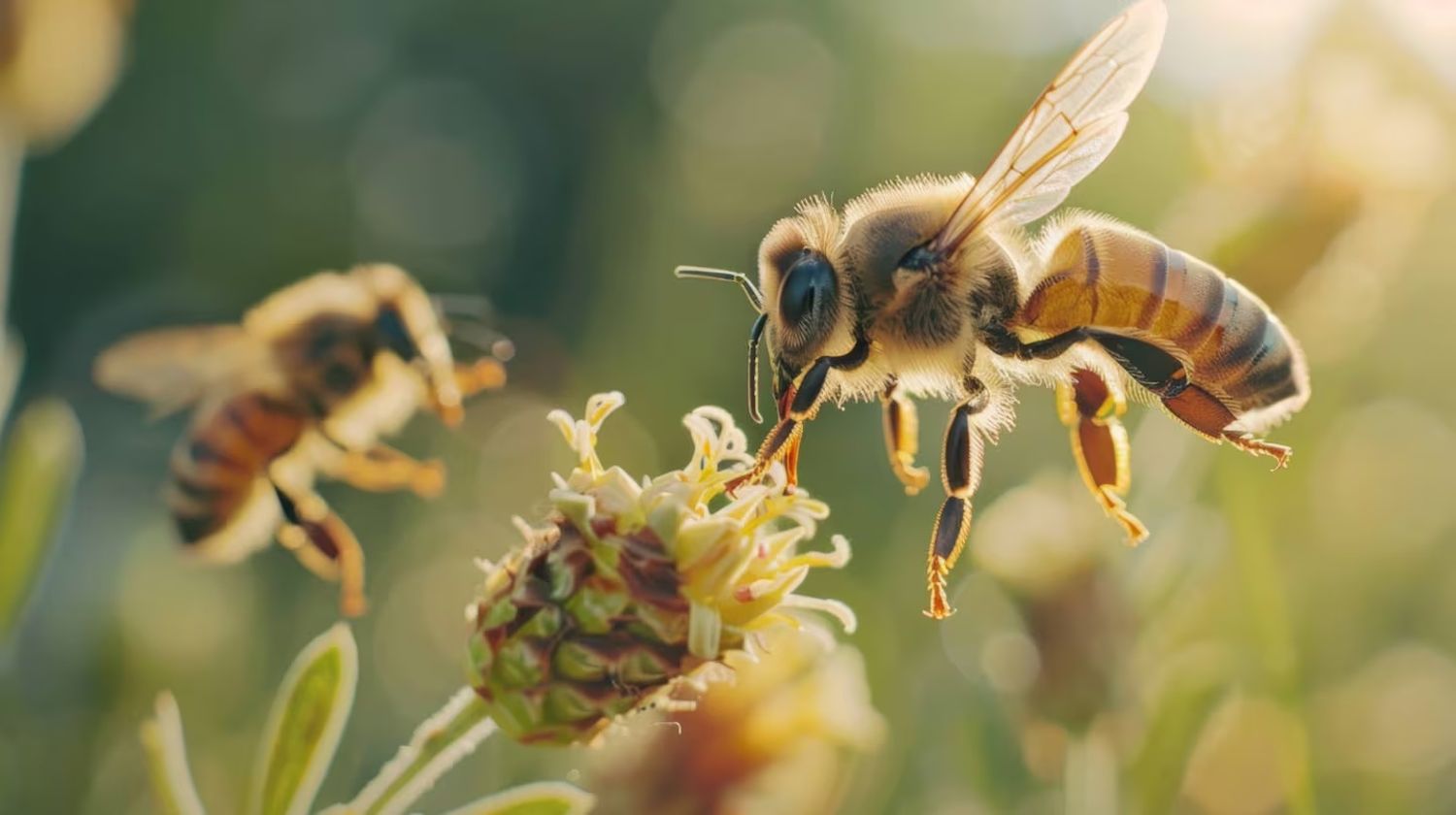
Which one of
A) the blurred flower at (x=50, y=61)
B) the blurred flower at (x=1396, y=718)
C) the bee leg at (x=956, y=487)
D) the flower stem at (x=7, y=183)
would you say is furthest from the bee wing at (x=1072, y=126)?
the blurred flower at (x=50, y=61)

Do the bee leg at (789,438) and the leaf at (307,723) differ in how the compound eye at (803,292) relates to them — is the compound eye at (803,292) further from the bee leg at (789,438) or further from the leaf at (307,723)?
the leaf at (307,723)

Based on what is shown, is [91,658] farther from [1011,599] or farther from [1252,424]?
[1252,424]

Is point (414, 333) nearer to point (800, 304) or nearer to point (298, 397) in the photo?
point (298, 397)

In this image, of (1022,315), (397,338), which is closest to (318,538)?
(397,338)

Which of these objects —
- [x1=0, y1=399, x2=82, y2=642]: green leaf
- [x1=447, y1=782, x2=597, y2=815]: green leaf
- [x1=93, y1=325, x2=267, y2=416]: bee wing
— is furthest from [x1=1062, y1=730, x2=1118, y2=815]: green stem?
[x1=93, y1=325, x2=267, y2=416]: bee wing

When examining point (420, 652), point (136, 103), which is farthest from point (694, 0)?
point (420, 652)

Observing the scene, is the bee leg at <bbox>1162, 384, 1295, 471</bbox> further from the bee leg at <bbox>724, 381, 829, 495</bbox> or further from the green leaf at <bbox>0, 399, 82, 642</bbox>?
the green leaf at <bbox>0, 399, 82, 642</bbox>
